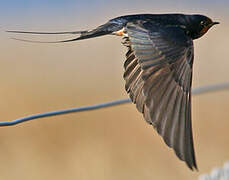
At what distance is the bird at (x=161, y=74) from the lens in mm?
2518

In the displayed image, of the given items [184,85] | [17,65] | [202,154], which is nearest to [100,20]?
[17,65]

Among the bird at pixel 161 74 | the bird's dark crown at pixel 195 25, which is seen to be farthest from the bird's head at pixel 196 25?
the bird at pixel 161 74

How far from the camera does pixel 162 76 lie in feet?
8.96

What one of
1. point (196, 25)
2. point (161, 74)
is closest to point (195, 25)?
point (196, 25)

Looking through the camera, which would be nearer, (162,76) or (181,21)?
(162,76)

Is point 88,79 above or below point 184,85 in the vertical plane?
below

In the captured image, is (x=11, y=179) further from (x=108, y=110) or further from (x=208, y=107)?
(x=208, y=107)

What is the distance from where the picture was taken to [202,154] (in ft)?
14.1

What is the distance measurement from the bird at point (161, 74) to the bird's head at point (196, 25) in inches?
5.6

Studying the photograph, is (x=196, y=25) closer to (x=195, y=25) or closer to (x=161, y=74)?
(x=195, y=25)

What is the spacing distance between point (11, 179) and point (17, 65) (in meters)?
1.54

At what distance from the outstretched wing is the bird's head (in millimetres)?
227

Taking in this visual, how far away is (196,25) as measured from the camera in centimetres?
A: 325

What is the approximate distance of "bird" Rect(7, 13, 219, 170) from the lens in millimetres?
2518
